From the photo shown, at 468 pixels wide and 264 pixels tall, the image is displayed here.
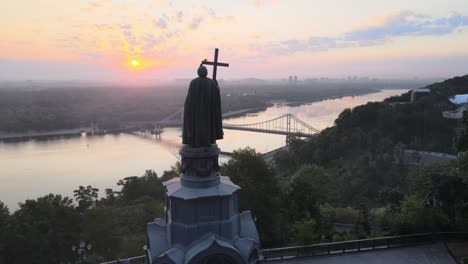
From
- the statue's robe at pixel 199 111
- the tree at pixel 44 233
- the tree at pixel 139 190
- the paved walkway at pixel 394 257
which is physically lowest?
the tree at pixel 139 190

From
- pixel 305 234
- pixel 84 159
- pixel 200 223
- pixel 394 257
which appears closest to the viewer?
pixel 200 223

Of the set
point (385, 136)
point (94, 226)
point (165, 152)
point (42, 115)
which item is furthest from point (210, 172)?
point (42, 115)

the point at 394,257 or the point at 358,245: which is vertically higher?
the point at 358,245

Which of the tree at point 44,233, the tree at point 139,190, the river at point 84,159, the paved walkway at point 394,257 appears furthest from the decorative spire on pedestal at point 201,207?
the river at point 84,159

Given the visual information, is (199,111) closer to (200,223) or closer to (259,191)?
(200,223)

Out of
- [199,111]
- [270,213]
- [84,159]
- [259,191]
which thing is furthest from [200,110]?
[84,159]

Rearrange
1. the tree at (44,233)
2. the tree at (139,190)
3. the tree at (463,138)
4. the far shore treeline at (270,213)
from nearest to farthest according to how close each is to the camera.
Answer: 1. the tree at (463,138)
2. the far shore treeline at (270,213)
3. the tree at (44,233)
4. the tree at (139,190)

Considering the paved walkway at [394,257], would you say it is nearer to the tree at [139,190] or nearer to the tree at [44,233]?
the tree at [44,233]

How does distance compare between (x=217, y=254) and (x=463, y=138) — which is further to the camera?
(x=463, y=138)

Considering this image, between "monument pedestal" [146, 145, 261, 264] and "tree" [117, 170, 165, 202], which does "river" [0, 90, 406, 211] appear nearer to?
"tree" [117, 170, 165, 202]
